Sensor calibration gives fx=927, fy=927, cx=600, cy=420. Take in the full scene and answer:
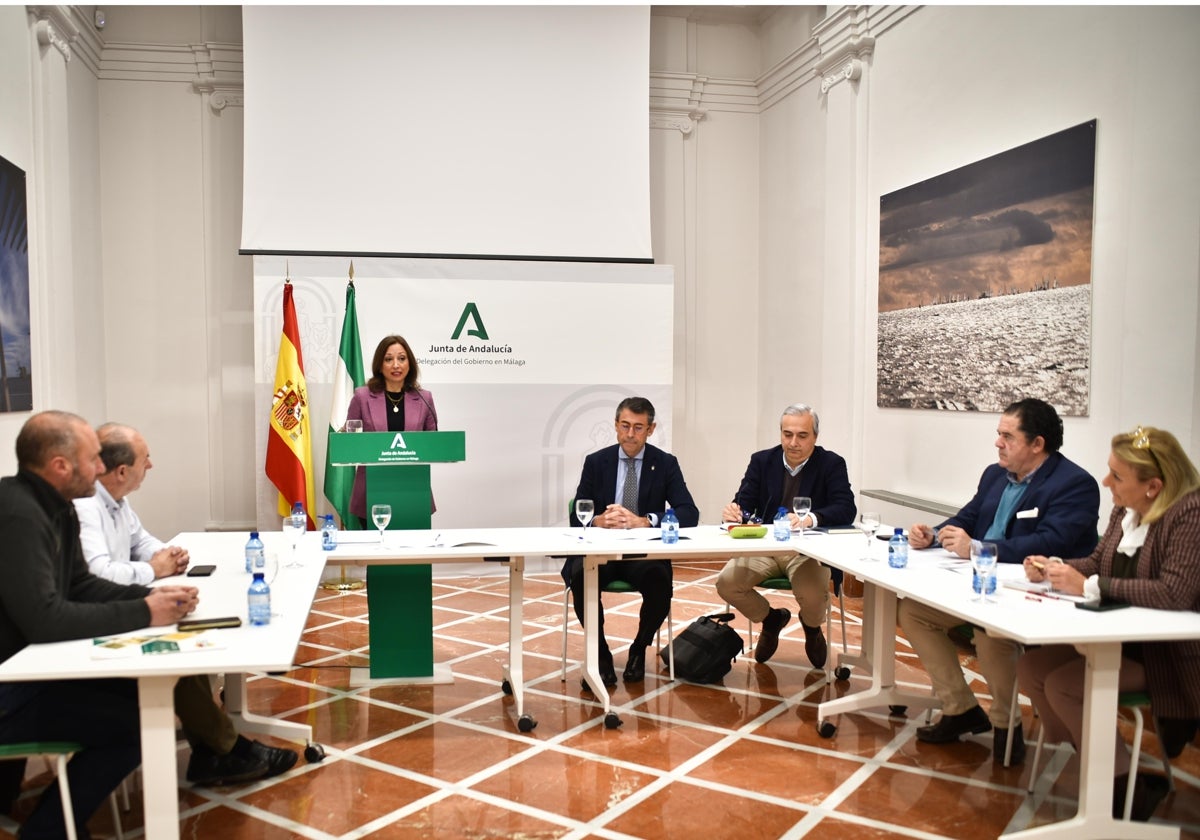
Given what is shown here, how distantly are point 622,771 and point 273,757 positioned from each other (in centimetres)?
127

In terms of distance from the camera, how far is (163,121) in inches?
287

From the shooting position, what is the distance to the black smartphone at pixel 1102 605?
2.82 metres

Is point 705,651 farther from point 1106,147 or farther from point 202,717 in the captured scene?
point 1106,147

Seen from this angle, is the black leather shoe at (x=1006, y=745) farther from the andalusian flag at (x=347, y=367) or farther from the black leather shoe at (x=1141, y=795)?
the andalusian flag at (x=347, y=367)

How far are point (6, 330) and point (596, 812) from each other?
4320 millimetres

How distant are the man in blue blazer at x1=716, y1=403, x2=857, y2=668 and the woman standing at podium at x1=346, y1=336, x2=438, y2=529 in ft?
5.96

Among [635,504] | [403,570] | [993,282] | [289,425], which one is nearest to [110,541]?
[403,570]

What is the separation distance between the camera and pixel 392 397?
5129 mm

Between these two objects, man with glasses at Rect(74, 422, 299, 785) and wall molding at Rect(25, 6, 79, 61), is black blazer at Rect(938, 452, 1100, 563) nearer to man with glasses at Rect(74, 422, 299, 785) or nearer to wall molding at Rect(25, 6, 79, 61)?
man with glasses at Rect(74, 422, 299, 785)

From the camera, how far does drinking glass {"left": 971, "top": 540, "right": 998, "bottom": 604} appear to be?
2.97 meters

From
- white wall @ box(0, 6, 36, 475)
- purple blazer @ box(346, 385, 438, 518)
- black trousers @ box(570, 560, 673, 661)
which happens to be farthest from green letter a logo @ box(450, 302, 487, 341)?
black trousers @ box(570, 560, 673, 661)

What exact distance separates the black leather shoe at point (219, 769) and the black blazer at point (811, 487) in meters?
2.66

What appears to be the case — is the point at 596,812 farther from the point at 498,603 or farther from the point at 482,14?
the point at 482,14

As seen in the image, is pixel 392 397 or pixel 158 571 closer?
pixel 158 571
